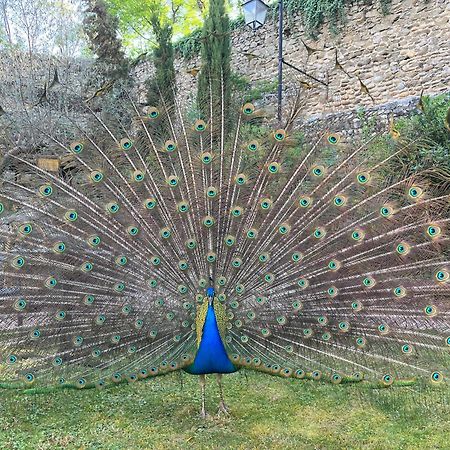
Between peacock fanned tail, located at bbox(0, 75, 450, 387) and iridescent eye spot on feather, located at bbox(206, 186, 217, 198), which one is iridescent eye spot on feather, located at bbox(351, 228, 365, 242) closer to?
peacock fanned tail, located at bbox(0, 75, 450, 387)

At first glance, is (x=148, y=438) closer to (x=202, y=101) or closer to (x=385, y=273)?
(x=385, y=273)

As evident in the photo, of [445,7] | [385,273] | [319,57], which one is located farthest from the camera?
[319,57]

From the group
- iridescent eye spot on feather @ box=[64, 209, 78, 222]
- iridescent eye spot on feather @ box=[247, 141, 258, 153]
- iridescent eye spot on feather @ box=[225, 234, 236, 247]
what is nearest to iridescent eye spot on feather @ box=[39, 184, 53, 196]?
iridescent eye spot on feather @ box=[64, 209, 78, 222]

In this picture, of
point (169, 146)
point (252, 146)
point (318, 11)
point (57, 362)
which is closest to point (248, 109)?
point (252, 146)

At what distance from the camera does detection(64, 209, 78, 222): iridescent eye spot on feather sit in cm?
332

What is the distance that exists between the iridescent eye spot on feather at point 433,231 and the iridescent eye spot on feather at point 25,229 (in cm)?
268

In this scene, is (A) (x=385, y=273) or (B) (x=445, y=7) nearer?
(A) (x=385, y=273)

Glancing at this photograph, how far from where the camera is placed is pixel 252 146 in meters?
3.48

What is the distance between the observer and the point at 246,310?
10.8 feet

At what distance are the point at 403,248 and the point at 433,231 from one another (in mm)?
217

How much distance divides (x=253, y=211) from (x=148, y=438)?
1749mm

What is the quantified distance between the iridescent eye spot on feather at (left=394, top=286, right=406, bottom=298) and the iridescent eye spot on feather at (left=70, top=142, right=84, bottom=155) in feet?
7.81

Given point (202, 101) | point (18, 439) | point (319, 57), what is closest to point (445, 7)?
point (319, 57)

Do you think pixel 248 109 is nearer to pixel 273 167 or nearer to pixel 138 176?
pixel 273 167
